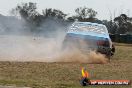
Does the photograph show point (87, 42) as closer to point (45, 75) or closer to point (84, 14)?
point (45, 75)

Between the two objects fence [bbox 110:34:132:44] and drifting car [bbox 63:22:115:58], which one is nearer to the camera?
drifting car [bbox 63:22:115:58]

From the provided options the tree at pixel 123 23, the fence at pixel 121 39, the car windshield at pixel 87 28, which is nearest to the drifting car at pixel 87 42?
the car windshield at pixel 87 28

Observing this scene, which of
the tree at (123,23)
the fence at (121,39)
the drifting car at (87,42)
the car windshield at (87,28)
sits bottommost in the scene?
the tree at (123,23)

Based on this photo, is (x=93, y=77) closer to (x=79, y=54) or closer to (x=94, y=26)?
(x=79, y=54)

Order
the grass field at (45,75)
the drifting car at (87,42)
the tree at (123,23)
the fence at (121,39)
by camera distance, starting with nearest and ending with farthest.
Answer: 1. the grass field at (45,75)
2. the drifting car at (87,42)
3. the fence at (121,39)
4. the tree at (123,23)

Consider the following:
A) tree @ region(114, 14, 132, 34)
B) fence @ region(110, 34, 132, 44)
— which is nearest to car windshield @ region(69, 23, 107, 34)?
fence @ region(110, 34, 132, 44)

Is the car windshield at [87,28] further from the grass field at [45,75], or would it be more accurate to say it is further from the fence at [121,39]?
the fence at [121,39]

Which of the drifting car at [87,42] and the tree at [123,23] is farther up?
the drifting car at [87,42]

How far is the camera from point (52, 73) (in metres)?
12.1

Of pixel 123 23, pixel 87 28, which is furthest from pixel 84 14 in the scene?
pixel 87 28

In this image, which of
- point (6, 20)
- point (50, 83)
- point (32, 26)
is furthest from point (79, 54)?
point (32, 26)

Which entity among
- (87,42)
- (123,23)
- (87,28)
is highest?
(87,28)

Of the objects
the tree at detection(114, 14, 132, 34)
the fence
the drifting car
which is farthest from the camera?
the tree at detection(114, 14, 132, 34)

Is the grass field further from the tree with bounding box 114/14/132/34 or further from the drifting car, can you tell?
the tree with bounding box 114/14/132/34
